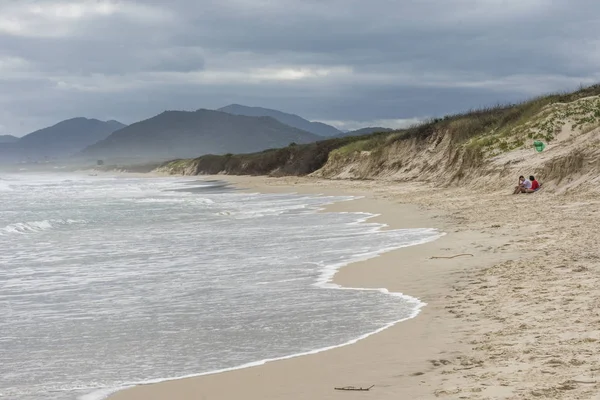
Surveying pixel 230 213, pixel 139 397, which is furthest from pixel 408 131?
pixel 139 397

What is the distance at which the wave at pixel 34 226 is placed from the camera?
23.0 metres

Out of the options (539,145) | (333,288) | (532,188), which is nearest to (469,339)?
(333,288)

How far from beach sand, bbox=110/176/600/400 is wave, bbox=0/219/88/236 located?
1441cm

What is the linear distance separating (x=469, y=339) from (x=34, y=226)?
66.4 ft

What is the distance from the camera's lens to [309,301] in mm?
9773

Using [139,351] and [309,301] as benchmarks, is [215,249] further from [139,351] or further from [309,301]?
[139,351]

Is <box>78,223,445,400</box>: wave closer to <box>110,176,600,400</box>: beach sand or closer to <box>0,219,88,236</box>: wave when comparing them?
<box>110,176,600,400</box>: beach sand

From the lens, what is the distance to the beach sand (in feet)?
18.1

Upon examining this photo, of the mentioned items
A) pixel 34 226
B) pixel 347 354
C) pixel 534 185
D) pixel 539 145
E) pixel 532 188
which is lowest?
pixel 347 354

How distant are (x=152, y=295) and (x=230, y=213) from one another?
1677cm

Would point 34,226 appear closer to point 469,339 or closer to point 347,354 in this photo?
point 347,354

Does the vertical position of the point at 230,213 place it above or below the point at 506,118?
below

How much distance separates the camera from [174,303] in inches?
394

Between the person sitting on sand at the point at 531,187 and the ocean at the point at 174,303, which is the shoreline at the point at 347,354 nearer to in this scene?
the ocean at the point at 174,303
